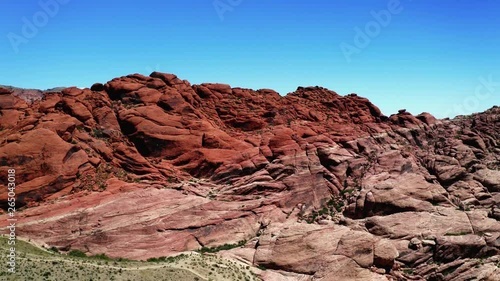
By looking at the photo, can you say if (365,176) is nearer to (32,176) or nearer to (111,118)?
(111,118)

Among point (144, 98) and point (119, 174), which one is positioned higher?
point (144, 98)

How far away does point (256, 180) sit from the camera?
6109 centimetres

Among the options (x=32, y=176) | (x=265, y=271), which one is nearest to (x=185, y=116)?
(x=32, y=176)

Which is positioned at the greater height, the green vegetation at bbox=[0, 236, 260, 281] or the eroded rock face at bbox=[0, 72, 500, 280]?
the eroded rock face at bbox=[0, 72, 500, 280]

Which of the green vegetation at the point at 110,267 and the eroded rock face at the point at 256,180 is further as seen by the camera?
the eroded rock face at the point at 256,180

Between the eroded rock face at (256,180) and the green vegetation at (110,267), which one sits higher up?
the eroded rock face at (256,180)

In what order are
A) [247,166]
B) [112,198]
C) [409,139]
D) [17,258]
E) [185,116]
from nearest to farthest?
1. [17,258]
2. [112,198]
3. [247,166]
4. [185,116]
5. [409,139]

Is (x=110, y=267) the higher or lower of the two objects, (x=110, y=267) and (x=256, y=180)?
the lower

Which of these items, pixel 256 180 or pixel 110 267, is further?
pixel 256 180

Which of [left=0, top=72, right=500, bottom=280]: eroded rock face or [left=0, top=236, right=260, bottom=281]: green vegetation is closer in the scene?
[left=0, top=236, right=260, bottom=281]: green vegetation

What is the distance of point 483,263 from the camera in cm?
4909

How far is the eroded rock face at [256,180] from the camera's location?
164 ft

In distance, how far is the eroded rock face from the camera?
164 ft

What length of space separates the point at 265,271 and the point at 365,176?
2528cm
